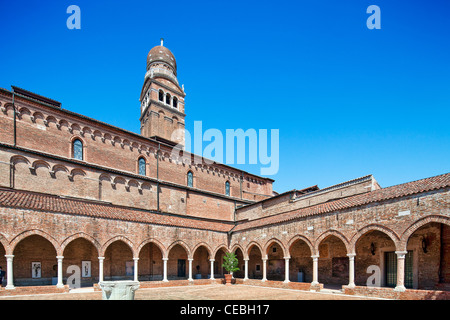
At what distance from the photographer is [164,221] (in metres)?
21.0

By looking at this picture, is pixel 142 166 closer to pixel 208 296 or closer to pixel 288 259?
pixel 208 296

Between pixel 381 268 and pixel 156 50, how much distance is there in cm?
3879

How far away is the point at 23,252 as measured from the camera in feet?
53.6

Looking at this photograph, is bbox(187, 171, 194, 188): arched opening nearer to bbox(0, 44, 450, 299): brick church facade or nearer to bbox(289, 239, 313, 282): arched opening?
bbox(0, 44, 450, 299): brick church facade

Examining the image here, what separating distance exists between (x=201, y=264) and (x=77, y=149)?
15361 millimetres

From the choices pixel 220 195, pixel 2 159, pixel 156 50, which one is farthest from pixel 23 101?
pixel 156 50

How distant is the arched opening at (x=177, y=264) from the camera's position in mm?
22797

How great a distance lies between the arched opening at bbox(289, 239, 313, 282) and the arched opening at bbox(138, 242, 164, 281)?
35.7ft

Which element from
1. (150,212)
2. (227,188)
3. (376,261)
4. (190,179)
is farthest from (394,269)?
(227,188)

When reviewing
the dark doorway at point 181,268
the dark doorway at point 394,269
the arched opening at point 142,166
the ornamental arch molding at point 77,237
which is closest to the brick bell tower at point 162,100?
the arched opening at point 142,166

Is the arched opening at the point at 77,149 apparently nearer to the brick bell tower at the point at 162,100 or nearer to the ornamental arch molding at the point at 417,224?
the brick bell tower at the point at 162,100

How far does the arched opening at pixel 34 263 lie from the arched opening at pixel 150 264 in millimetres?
6018
